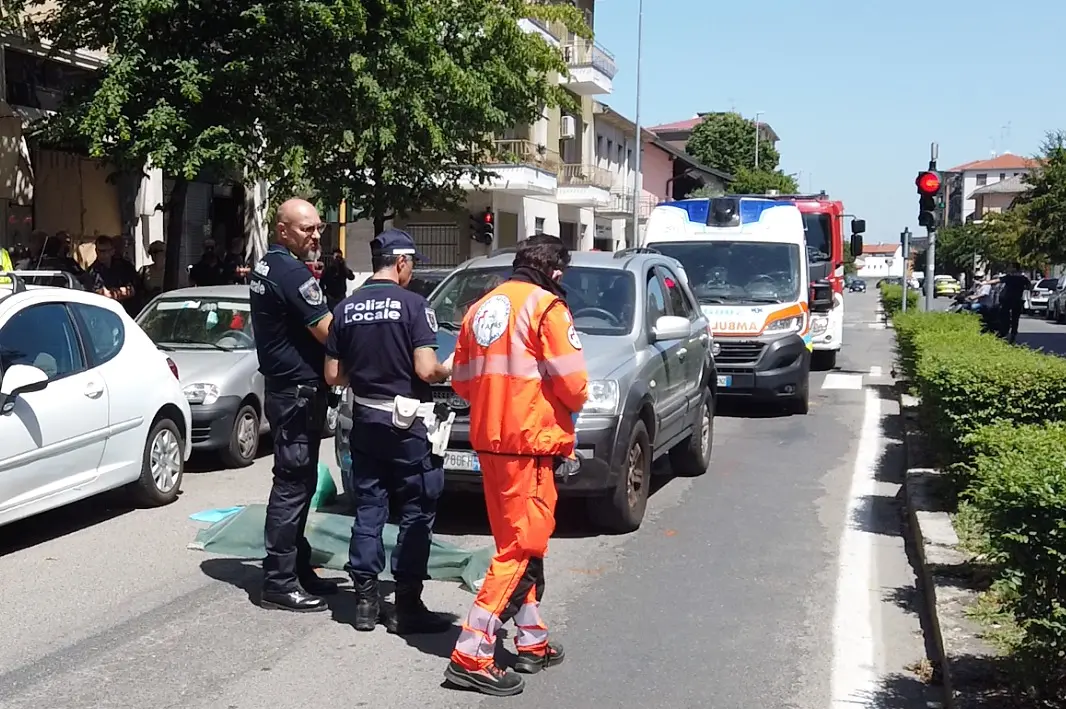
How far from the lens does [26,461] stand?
682 centimetres

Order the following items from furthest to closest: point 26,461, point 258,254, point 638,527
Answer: point 258,254, point 638,527, point 26,461

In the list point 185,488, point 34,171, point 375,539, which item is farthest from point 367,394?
point 34,171

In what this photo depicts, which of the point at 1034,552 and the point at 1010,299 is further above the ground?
the point at 1010,299

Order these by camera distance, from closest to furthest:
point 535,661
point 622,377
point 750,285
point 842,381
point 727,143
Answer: point 535,661
point 622,377
point 750,285
point 842,381
point 727,143

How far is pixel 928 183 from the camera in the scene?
57.8 ft

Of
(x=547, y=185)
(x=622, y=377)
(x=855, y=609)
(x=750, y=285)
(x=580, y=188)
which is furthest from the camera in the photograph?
(x=580, y=188)

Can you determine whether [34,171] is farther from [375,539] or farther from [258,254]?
[375,539]

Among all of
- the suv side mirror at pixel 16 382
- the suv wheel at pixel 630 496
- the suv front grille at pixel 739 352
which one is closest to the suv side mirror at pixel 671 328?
the suv wheel at pixel 630 496

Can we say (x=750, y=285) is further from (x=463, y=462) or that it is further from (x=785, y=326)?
(x=463, y=462)

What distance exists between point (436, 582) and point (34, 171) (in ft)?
46.2

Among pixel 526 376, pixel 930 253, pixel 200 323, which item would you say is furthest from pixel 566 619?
pixel 930 253

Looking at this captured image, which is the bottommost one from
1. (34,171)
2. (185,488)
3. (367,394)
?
(185,488)

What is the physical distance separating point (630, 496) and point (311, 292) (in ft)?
9.36

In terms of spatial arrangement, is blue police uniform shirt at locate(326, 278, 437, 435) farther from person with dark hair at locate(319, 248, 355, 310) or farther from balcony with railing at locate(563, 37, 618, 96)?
balcony with railing at locate(563, 37, 618, 96)
